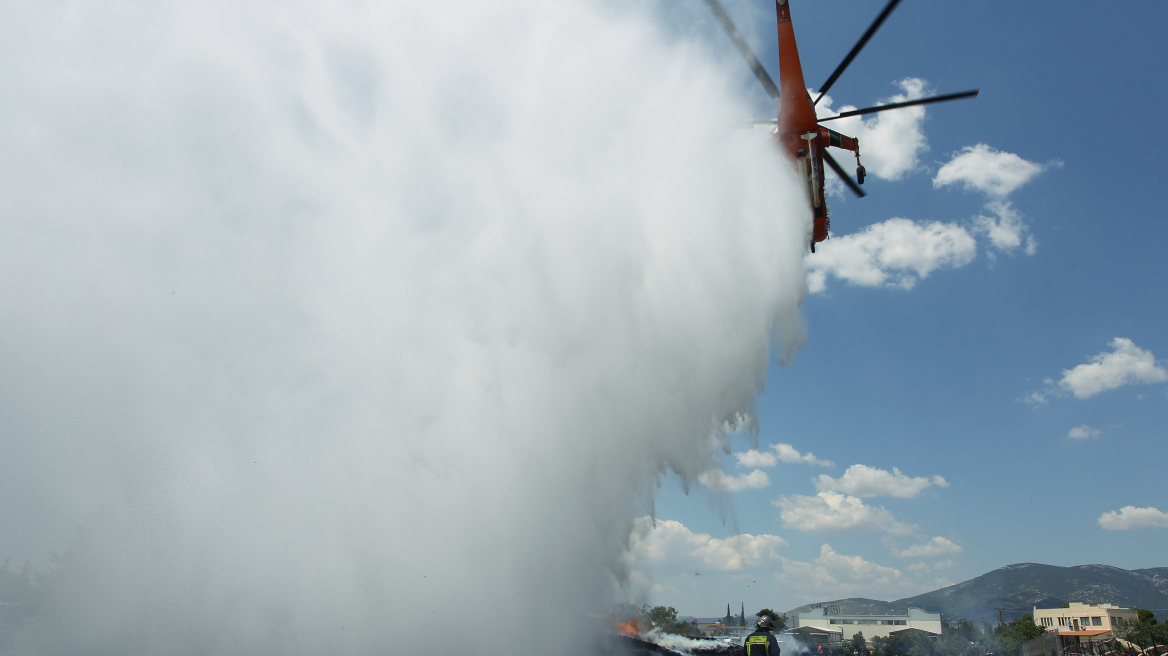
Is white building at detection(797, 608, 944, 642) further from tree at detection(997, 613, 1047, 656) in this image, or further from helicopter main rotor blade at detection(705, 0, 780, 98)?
helicopter main rotor blade at detection(705, 0, 780, 98)

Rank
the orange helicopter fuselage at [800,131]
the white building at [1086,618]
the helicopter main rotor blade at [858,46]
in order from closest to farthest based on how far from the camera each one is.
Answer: the helicopter main rotor blade at [858,46]
the orange helicopter fuselage at [800,131]
the white building at [1086,618]

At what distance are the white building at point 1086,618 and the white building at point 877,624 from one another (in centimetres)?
1960

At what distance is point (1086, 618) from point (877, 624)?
1310 inches

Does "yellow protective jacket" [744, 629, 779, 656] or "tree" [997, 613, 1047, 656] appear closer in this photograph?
"yellow protective jacket" [744, 629, 779, 656]

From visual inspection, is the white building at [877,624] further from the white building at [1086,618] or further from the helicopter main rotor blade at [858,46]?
the helicopter main rotor blade at [858,46]

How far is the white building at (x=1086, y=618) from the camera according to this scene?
100 m

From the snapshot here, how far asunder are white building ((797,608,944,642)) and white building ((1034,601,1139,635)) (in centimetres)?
1960

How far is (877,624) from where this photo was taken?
12038cm

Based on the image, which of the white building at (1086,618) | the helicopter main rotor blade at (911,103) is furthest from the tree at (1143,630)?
the helicopter main rotor blade at (911,103)

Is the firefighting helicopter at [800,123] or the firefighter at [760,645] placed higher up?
the firefighting helicopter at [800,123]

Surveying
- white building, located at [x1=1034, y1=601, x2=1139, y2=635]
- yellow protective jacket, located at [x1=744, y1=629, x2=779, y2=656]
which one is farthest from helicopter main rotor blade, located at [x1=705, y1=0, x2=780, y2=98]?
white building, located at [x1=1034, y1=601, x2=1139, y2=635]

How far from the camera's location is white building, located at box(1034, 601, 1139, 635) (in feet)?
328

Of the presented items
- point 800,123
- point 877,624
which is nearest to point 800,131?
point 800,123

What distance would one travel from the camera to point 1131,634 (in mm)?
79875
